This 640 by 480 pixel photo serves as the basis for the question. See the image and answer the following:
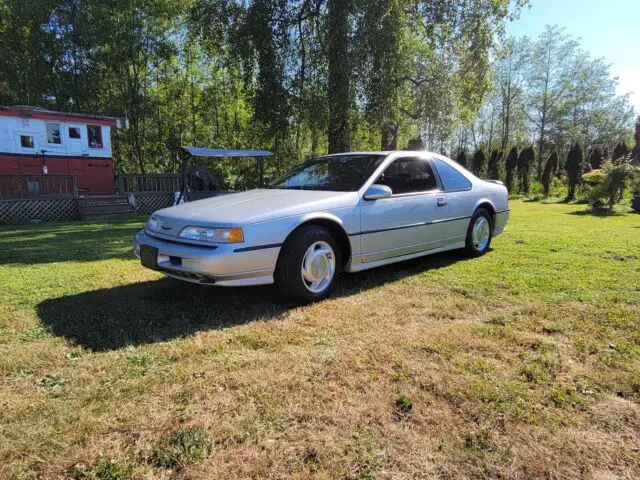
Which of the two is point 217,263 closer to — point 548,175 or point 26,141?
point 26,141

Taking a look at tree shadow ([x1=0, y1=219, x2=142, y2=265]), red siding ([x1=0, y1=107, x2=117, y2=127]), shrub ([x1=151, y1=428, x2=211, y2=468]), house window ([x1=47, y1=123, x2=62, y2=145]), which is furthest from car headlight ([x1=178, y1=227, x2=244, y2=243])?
house window ([x1=47, y1=123, x2=62, y2=145])

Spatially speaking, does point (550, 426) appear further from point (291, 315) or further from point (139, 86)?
point (139, 86)

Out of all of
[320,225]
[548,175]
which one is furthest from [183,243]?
[548,175]

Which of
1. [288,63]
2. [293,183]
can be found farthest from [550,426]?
[288,63]

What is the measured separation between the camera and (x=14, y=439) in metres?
1.79

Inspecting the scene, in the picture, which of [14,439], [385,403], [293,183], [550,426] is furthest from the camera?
[293,183]

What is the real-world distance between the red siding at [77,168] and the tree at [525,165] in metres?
21.0

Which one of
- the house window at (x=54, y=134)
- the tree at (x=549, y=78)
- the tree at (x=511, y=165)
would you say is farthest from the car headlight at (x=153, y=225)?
the tree at (x=549, y=78)

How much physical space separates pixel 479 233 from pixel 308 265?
3.03 metres

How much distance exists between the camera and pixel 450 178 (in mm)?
5125

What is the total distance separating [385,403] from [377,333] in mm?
910

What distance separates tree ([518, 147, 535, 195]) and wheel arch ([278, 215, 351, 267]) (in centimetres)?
2171

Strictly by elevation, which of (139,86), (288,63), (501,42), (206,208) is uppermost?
(139,86)

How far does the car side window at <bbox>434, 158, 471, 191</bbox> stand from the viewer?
5.04 metres
